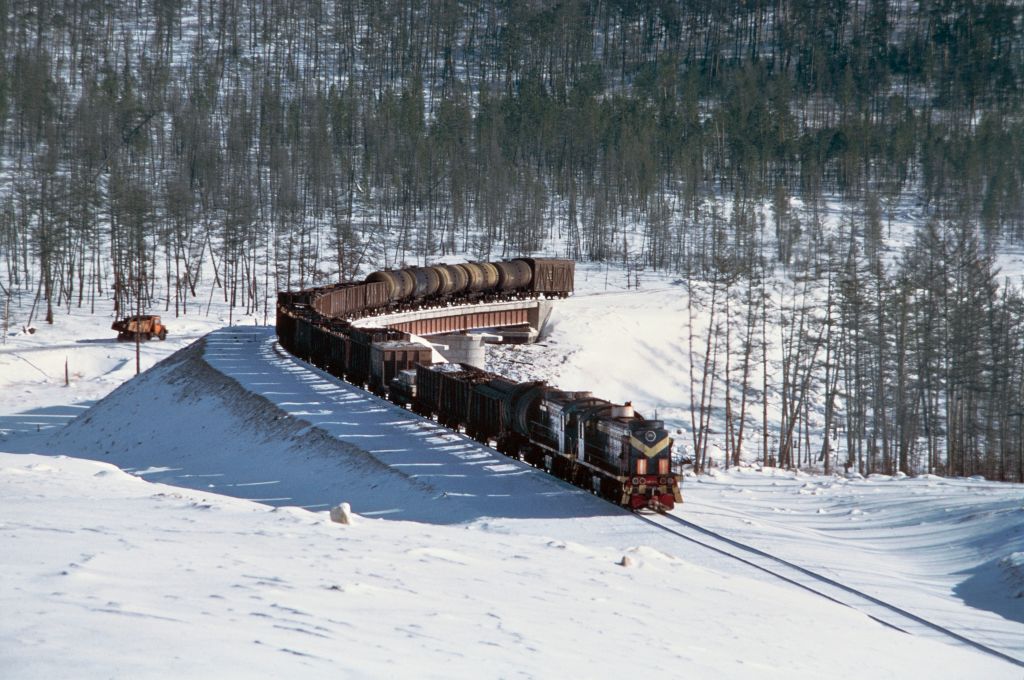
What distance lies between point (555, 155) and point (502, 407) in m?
109

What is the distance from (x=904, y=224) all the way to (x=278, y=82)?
96.6m

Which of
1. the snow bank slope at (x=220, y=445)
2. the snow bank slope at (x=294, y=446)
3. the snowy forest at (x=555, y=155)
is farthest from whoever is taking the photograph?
the snowy forest at (x=555, y=155)

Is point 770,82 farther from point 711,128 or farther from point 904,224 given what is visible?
point 904,224

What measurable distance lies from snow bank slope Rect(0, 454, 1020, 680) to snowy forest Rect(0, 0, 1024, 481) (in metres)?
33.2

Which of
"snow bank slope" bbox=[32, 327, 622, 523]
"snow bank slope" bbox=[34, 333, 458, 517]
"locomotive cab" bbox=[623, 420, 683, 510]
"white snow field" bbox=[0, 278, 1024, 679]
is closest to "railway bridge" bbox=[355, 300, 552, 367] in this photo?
"snow bank slope" bbox=[32, 327, 622, 523]

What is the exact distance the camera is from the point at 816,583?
66.3 ft

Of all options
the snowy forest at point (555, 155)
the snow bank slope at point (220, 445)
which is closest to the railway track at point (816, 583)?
the snow bank slope at point (220, 445)

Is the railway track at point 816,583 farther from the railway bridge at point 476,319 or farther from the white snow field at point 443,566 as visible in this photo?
the railway bridge at point 476,319

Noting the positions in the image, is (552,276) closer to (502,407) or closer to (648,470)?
(502,407)

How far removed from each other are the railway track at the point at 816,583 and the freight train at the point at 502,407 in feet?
4.76

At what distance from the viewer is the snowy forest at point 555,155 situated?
3179 inches

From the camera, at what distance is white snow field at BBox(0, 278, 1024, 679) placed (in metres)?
11.0

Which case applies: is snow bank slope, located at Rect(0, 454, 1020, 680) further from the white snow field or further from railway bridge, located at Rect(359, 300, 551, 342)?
railway bridge, located at Rect(359, 300, 551, 342)

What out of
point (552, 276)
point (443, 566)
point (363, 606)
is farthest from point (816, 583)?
point (552, 276)
